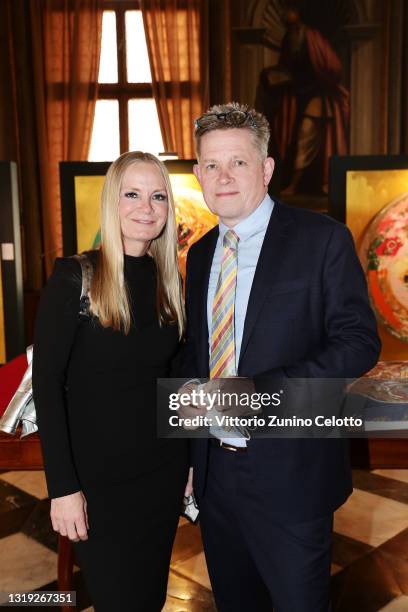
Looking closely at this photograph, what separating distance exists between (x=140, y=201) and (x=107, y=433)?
729mm

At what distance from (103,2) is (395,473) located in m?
7.05

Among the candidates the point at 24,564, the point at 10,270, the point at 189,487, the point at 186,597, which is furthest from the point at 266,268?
the point at 10,270

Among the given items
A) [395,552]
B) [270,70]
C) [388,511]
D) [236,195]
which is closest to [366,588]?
[395,552]

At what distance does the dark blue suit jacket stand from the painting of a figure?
6337 mm

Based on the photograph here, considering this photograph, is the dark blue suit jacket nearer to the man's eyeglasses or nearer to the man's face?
the man's face

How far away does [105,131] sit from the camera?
822 centimetres

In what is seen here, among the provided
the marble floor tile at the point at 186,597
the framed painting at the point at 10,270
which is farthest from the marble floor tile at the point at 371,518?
the framed painting at the point at 10,270

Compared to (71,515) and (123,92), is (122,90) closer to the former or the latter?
(123,92)

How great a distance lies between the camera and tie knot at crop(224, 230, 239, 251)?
177 centimetres

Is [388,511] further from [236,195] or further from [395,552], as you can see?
[236,195]

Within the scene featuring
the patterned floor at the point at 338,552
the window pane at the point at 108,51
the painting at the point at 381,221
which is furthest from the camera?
the window pane at the point at 108,51

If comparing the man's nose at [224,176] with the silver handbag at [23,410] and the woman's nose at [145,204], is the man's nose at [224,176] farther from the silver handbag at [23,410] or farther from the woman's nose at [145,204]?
the silver handbag at [23,410]

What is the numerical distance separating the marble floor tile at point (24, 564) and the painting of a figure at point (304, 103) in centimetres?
598

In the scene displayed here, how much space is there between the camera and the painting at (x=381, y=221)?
3.87 meters
